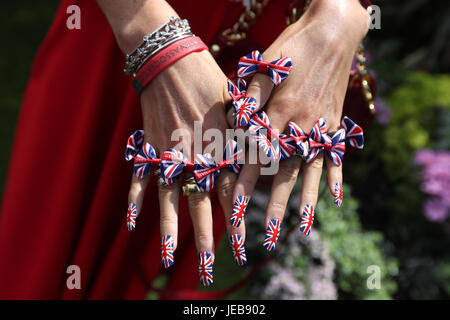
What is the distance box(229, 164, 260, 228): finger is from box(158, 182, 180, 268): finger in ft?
0.37

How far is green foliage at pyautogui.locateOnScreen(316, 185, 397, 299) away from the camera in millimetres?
1620

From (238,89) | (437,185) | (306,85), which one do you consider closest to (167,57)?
(238,89)

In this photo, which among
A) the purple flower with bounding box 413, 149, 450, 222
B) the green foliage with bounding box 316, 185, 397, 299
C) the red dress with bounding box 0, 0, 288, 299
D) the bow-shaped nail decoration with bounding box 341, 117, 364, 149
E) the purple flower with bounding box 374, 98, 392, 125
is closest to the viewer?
the bow-shaped nail decoration with bounding box 341, 117, 364, 149

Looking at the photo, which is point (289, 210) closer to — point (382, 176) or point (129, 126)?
point (382, 176)

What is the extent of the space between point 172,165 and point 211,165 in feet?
0.23

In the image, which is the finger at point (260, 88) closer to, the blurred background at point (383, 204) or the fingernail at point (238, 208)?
the fingernail at point (238, 208)

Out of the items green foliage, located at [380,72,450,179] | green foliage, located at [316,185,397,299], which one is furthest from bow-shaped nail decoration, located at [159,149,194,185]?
green foliage, located at [380,72,450,179]

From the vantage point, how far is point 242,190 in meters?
0.75

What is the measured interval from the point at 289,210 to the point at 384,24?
1.78 m

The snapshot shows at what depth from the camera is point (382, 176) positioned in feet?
7.49

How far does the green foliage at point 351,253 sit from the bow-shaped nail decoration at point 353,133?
0.94m

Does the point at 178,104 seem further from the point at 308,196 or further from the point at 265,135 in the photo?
the point at 308,196

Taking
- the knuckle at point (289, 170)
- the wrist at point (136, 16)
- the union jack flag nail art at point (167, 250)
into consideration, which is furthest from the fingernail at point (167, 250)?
the wrist at point (136, 16)

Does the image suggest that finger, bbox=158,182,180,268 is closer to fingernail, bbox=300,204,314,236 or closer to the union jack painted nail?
the union jack painted nail
